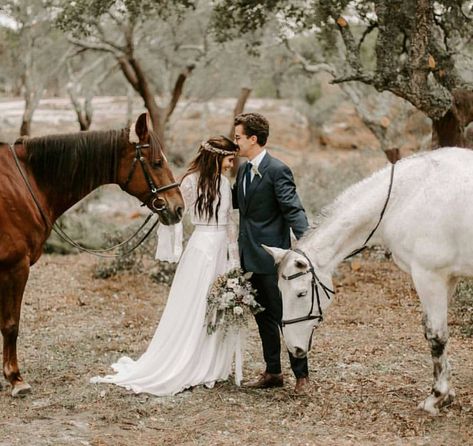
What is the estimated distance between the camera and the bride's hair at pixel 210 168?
5133mm

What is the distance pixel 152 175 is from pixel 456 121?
4.46 metres

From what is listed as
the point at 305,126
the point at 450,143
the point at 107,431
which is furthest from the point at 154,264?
the point at 305,126

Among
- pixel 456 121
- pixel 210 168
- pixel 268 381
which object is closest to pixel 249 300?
pixel 268 381

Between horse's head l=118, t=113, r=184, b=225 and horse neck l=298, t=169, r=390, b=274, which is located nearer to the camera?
horse neck l=298, t=169, r=390, b=274

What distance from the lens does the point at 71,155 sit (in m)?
5.07

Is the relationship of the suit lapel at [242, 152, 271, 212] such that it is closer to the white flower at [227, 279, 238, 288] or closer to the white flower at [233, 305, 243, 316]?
the white flower at [227, 279, 238, 288]

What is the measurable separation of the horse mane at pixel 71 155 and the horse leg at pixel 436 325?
91.7 inches

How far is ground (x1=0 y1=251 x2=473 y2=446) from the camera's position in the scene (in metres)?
4.36

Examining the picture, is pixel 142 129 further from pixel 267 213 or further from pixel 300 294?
pixel 300 294

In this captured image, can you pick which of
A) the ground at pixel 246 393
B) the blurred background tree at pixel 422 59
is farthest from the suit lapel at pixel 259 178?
the blurred background tree at pixel 422 59

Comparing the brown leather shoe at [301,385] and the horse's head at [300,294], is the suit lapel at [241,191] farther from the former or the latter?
the brown leather shoe at [301,385]

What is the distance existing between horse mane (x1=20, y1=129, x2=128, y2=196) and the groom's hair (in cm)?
86

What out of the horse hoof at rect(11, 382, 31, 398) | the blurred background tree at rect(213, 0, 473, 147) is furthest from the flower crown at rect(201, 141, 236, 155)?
the blurred background tree at rect(213, 0, 473, 147)

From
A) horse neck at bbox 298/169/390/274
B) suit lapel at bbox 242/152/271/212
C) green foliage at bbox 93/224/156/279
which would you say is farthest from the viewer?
green foliage at bbox 93/224/156/279
